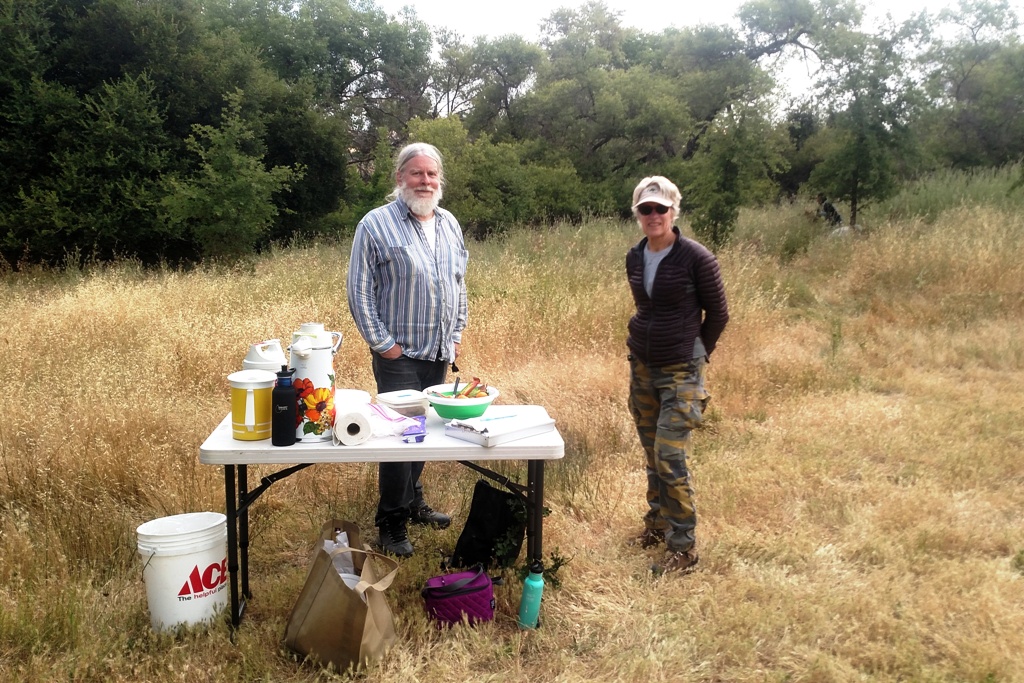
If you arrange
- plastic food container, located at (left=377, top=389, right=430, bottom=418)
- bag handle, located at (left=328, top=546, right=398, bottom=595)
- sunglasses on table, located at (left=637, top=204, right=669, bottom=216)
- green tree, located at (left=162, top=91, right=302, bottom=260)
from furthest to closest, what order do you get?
green tree, located at (left=162, top=91, right=302, bottom=260)
sunglasses on table, located at (left=637, top=204, right=669, bottom=216)
plastic food container, located at (left=377, top=389, right=430, bottom=418)
bag handle, located at (left=328, top=546, right=398, bottom=595)

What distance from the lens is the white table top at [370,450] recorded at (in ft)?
7.70

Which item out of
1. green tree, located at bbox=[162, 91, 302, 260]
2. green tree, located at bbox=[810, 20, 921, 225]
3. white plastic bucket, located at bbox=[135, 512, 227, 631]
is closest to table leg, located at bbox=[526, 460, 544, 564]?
white plastic bucket, located at bbox=[135, 512, 227, 631]

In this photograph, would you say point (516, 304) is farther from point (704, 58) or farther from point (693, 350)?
point (704, 58)

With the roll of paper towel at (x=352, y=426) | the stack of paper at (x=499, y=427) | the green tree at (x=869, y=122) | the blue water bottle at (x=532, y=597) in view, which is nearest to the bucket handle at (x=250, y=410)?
the roll of paper towel at (x=352, y=426)

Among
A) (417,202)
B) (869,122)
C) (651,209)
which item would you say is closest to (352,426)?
(417,202)

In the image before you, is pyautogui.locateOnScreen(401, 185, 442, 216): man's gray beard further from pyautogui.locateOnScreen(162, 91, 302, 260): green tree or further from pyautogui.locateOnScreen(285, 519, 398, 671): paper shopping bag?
pyautogui.locateOnScreen(162, 91, 302, 260): green tree

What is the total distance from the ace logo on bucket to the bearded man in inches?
29.8

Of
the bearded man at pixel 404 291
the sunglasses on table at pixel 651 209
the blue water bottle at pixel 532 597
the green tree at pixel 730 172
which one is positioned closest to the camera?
the blue water bottle at pixel 532 597

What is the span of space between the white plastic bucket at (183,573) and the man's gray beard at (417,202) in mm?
1510

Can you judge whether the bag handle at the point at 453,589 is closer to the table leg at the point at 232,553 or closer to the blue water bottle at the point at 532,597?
the blue water bottle at the point at 532,597

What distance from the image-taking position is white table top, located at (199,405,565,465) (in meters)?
2.35

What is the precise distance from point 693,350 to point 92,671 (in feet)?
8.19

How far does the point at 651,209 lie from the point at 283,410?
1670 mm

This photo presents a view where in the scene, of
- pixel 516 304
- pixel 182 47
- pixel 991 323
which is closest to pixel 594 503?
pixel 516 304
